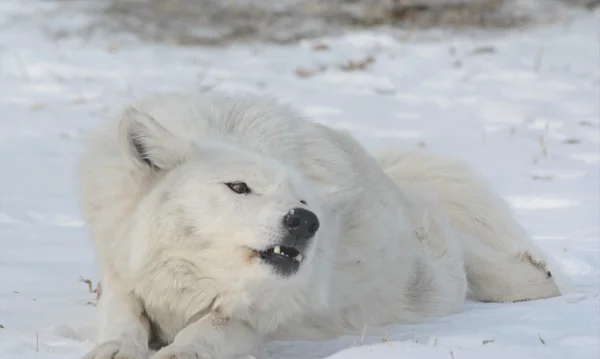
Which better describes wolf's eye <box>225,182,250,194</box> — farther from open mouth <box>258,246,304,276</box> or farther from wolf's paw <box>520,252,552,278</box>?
wolf's paw <box>520,252,552,278</box>

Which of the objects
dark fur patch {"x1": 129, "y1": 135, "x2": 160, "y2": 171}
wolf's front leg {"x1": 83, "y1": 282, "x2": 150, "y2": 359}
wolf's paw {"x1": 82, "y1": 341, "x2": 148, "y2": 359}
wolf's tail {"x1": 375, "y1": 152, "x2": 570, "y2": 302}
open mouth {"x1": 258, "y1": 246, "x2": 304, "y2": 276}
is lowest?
wolf's tail {"x1": 375, "y1": 152, "x2": 570, "y2": 302}

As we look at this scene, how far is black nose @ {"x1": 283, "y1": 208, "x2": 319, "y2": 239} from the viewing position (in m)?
3.12

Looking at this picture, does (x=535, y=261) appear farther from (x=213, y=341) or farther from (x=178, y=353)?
(x=178, y=353)

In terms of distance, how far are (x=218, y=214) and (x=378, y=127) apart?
21.1 feet

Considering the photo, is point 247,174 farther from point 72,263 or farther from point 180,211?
point 72,263

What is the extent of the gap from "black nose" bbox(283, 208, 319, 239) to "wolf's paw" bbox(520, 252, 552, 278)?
1970 mm

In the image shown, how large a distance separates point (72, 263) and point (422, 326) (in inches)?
88.1

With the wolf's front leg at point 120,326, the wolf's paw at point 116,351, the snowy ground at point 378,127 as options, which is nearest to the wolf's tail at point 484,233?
the snowy ground at point 378,127

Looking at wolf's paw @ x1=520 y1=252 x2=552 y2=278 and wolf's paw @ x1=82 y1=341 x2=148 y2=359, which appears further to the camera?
wolf's paw @ x1=520 y1=252 x2=552 y2=278

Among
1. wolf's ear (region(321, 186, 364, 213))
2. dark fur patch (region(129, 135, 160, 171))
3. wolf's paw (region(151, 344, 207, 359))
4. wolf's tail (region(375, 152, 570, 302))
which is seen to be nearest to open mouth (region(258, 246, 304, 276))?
wolf's paw (region(151, 344, 207, 359))

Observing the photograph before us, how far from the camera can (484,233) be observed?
16.9 ft

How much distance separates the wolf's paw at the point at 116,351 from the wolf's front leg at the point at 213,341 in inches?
3.7

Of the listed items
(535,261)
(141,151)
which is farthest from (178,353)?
(535,261)

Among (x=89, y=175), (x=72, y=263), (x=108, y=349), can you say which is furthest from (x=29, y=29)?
(x=108, y=349)
